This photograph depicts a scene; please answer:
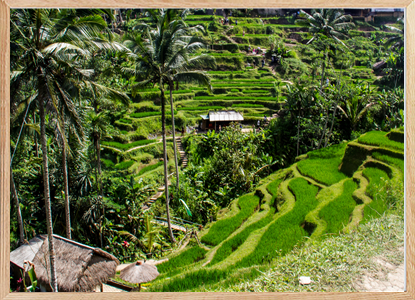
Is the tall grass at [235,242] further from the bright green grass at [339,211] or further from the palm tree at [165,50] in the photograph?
the palm tree at [165,50]

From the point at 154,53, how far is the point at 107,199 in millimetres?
4278

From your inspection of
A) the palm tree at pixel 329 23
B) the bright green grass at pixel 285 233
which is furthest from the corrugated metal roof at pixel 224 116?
the bright green grass at pixel 285 233

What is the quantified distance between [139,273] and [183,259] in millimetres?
2035

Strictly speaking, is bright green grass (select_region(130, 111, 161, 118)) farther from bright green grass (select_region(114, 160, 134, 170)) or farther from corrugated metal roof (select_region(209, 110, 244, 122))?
bright green grass (select_region(114, 160, 134, 170))

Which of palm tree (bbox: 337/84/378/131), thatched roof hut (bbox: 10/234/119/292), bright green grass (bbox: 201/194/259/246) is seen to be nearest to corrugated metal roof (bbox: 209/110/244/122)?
palm tree (bbox: 337/84/378/131)

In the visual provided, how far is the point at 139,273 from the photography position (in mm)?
5031

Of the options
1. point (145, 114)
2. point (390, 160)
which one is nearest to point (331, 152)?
point (390, 160)

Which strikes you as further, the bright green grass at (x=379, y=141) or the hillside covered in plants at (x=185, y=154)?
the bright green grass at (x=379, y=141)

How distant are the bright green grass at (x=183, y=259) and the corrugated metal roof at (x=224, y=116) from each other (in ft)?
31.9

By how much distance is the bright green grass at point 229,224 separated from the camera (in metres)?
7.91

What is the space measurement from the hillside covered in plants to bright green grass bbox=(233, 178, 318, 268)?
0.04 m

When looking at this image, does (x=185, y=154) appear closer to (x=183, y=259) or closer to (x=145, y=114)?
(x=145, y=114)

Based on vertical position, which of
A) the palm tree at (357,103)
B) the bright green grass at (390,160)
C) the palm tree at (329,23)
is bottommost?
the bright green grass at (390,160)

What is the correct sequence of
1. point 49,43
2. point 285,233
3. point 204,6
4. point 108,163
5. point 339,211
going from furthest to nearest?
point 108,163, point 339,211, point 285,233, point 49,43, point 204,6
